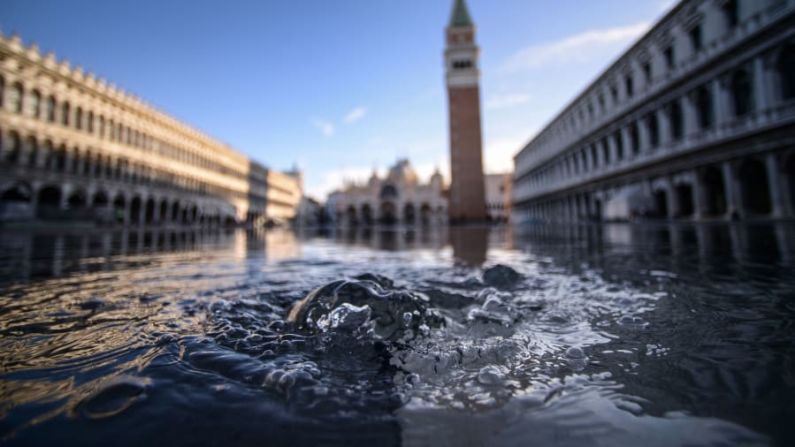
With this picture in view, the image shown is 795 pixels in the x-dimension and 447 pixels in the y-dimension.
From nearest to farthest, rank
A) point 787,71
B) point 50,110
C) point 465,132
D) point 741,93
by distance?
point 787,71 → point 741,93 → point 50,110 → point 465,132

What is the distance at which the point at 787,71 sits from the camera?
13.9m

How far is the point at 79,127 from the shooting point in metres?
28.6

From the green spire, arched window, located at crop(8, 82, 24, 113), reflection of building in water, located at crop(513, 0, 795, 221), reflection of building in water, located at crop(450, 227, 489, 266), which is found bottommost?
reflection of building in water, located at crop(450, 227, 489, 266)

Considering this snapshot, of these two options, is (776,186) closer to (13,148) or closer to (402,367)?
(402,367)

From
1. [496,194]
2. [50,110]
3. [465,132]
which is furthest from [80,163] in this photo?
[496,194]

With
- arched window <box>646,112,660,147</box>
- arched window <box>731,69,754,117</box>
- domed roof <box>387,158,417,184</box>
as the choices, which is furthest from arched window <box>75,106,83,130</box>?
domed roof <box>387,158,417,184</box>

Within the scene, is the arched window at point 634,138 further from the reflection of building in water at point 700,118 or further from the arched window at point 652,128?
the arched window at point 652,128

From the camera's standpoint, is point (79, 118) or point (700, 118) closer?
point (700, 118)

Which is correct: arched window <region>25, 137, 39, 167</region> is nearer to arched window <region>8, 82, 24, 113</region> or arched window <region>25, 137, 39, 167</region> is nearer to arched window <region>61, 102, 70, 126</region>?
arched window <region>8, 82, 24, 113</region>

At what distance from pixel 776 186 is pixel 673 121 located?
7368mm

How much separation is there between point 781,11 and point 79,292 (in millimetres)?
21801

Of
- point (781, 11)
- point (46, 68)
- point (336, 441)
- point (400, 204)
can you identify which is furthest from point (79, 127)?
point (400, 204)

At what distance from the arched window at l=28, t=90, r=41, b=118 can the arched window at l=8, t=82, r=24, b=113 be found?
0.53 m

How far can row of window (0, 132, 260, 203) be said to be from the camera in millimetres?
23328
